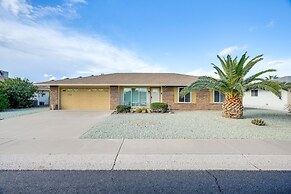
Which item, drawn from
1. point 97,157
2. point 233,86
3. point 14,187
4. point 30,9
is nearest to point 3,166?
point 14,187

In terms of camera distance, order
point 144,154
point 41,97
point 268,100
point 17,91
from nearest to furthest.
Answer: point 144,154 → point 17,91 → point 268,100 → point 41,97

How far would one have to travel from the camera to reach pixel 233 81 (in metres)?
14.1

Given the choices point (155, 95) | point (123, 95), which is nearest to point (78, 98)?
point (123, 95)

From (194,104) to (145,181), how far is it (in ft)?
56.8

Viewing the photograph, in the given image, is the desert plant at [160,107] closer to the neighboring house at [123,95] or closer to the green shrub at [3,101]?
the neighboring house at [123,95]

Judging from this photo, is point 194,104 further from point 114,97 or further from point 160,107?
point 114,97

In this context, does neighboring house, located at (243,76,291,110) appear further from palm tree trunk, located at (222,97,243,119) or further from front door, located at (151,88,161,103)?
front door, located at (151,88,161,103)

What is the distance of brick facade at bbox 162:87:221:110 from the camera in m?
20.6

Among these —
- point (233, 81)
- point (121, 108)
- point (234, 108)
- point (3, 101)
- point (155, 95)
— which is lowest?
point (121, 108)

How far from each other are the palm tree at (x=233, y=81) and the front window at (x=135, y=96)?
7996mm

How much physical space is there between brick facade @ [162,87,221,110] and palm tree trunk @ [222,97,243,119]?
6059mm

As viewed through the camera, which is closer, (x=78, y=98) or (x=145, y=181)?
(x=145, y=181)

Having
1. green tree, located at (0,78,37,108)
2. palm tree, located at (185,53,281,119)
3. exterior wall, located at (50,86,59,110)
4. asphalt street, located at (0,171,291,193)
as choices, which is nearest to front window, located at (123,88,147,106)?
exterior wall, located at (50,86,59,110)

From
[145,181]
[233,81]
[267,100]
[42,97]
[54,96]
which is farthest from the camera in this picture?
[42,97]
